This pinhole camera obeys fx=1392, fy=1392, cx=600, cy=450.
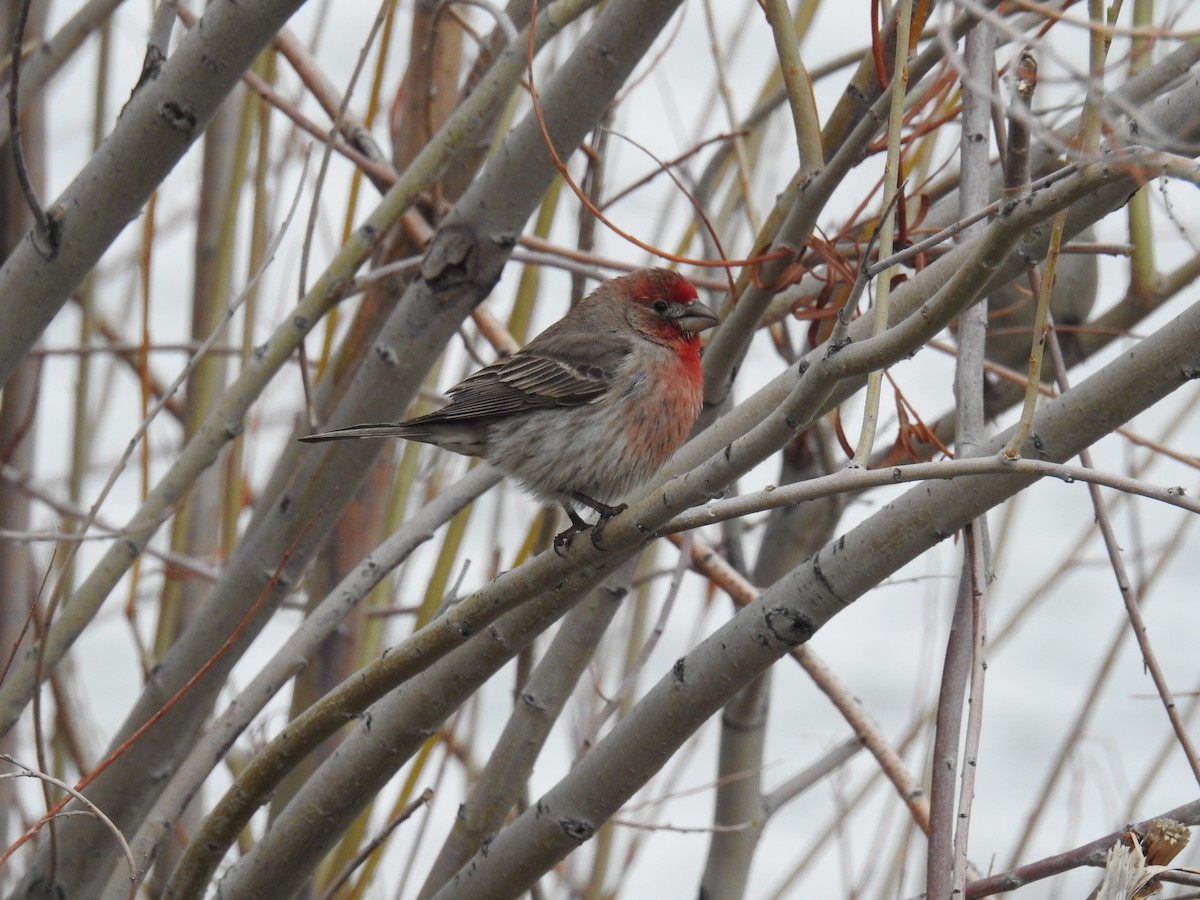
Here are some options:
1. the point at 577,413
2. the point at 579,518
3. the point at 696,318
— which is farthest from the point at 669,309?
the point at 579,518

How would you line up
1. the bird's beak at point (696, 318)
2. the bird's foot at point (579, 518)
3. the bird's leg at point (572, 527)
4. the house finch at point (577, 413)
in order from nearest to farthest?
the bird's leg at point (572, 527)
the bird's foot at point (579, 518)
the house finch at point (577, 413)
the bird's beak at point (696, 318)

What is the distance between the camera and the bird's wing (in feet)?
12.3

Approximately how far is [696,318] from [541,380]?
54 centimetres

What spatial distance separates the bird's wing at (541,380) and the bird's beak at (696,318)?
21cm

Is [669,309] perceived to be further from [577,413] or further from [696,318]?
[577,413]

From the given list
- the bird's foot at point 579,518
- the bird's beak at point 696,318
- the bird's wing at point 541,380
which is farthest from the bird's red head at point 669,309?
the bird's foot at point 579,518

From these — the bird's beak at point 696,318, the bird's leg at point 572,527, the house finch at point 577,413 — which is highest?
the bird's beak at point 696,318

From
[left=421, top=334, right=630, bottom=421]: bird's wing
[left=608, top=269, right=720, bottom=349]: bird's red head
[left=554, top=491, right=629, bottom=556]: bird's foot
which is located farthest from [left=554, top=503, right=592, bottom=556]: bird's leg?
[left=608, top=269, right=720, bottom=349]: bird's red head

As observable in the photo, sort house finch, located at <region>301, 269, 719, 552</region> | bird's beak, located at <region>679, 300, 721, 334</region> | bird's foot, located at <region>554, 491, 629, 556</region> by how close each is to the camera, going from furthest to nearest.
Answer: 1. bird's beak, located at <region>679, 300, 721, 334</region>
2. house finch, located at <region>301, 269, 719, 552</region>
3. bird's foot, located at <region>554, 491, 629, 556</region>

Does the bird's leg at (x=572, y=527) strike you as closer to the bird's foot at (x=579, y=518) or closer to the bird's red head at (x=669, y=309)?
the bird's foot at (x=579, y=518)

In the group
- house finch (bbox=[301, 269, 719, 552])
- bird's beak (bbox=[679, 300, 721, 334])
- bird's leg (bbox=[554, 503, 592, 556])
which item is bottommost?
bird's leg (bbox=[554, 503, 592, 556])

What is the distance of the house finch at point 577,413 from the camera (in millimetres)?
3699

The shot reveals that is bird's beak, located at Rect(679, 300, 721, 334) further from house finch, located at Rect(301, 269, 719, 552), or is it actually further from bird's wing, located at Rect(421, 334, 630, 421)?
bird's wing, located at Rect(421, 334, 630, 421)

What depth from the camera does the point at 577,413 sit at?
383 centimetres
